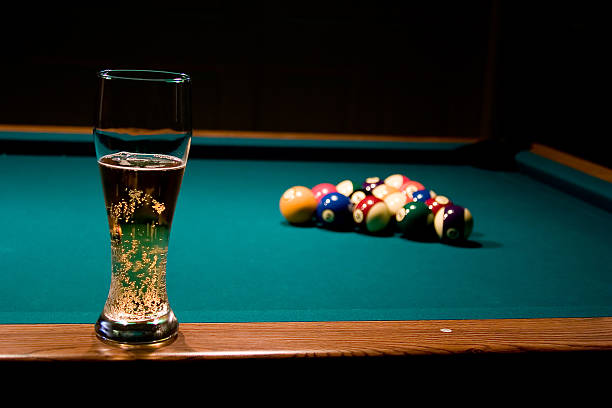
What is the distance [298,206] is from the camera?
209 cm

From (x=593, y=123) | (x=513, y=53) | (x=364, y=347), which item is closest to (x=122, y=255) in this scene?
(x=364, y=347)

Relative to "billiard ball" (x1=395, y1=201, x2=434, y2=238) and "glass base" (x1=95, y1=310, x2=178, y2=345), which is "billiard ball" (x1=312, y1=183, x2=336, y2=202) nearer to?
"billiard ball" (x1=395, y1=201, x2=434, y2=238)

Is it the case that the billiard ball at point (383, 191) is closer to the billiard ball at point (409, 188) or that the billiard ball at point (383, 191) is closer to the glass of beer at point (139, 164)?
the billiard ball at point (409, 188)

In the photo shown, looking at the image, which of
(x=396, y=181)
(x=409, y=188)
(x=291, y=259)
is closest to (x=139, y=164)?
(x=291, y=259)

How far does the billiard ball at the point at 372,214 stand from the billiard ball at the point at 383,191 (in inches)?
6.9

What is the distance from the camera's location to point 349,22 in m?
6.15

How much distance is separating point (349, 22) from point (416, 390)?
5372mm

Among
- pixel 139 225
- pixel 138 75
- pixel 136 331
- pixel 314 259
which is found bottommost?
pixel 314 259

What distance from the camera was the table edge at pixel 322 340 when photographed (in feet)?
3.20

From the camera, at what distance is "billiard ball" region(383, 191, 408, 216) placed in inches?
82.7

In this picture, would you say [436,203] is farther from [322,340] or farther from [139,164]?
[139,164]

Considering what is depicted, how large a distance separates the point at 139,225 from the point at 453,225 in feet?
3.97

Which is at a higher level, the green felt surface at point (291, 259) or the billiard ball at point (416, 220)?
the billiard ball at point (416, 220)

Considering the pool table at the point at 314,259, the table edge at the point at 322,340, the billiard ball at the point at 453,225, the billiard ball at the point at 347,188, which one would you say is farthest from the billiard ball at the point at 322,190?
the table edge at the point at 322,340
